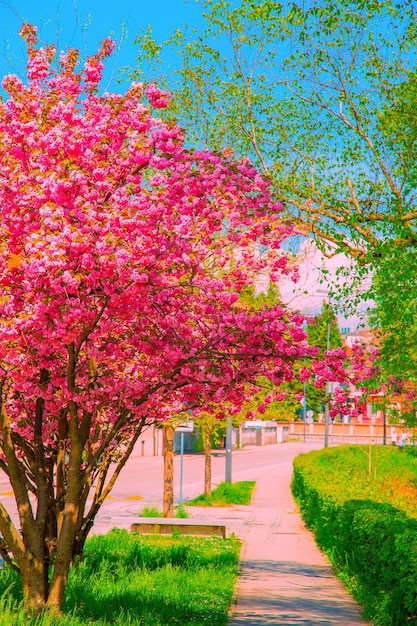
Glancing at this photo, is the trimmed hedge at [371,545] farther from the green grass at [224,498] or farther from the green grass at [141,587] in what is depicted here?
the green grass at [224,498]

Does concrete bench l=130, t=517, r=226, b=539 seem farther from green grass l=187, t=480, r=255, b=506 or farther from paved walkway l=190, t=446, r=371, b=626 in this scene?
green grass l=187, t=480, r=255, b=506

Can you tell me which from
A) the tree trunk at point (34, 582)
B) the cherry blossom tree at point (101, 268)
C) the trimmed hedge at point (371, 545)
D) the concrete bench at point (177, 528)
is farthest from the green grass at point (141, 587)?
the trimmed hedge at point (371, 545)

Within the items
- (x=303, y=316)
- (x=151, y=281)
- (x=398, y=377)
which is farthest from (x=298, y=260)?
(x=151, y=281)

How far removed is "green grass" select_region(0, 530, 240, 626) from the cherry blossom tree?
2.66ft

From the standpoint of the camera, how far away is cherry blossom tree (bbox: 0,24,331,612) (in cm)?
734

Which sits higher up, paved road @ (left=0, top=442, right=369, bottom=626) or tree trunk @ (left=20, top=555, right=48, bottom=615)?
tree trunk @ (left=20, top=555, right=48, bottom=615)

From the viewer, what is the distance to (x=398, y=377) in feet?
35.0

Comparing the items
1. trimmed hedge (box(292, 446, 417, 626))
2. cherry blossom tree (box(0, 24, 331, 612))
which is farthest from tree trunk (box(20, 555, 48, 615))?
trimmed hedge (box(292, 446, 417, 626))

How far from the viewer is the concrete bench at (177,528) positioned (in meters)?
18.4

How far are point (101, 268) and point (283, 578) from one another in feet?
26.2

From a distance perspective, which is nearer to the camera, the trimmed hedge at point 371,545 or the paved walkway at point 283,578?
the trimmed hedge at point 371,545

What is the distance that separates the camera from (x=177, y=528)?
18594 millimetres

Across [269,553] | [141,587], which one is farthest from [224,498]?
[141,587]

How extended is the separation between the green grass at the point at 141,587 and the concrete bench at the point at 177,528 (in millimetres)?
1541
